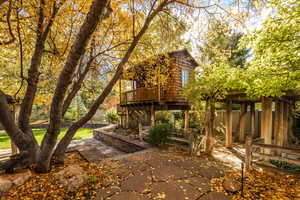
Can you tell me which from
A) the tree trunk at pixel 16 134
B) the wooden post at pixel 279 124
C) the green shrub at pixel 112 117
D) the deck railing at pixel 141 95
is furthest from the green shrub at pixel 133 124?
the wooden post at pixel 279 124

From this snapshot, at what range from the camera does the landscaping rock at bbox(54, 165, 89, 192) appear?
120 inches

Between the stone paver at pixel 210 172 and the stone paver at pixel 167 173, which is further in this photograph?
the stone paver at pixel 210 172

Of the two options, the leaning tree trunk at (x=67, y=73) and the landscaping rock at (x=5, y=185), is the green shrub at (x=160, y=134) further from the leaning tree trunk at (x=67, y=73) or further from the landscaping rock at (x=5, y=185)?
the landscaping rock at (x=5, y=185)

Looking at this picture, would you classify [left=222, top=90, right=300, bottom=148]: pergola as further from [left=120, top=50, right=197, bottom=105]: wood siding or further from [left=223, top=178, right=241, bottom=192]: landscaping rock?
[left=120, top=50, right=197, bottom=105]: wood siding

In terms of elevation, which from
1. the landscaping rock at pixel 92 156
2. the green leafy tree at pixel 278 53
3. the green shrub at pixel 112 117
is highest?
the green leafy tree at pixel 278 53

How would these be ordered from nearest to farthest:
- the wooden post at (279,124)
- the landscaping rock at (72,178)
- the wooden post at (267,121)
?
the landscaping rock at (72,178), the wooden post at (267,121), the wooden post at (279,124)

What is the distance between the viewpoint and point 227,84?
14.7 ft

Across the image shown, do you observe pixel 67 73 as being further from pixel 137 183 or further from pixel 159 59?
pixel 159 59

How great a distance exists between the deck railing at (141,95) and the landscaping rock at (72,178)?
248 inches

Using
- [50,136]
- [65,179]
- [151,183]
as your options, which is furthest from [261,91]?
[50,136]

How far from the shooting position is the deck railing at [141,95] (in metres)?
9.17

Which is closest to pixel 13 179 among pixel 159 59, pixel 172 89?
pixel 159 59

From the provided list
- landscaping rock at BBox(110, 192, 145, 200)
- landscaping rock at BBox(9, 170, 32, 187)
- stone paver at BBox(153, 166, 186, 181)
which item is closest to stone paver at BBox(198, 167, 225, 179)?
stone paver at BBox(153, 166, 186, 181)

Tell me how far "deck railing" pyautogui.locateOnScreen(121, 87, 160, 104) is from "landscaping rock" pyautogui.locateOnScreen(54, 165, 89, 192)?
6.30 m
